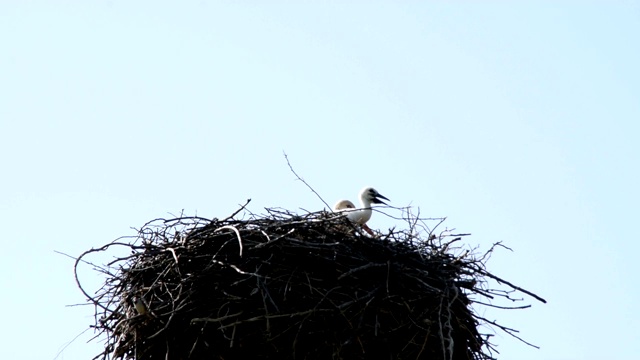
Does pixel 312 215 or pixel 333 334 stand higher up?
pixel 312 215

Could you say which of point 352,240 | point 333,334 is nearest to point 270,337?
point 333,334

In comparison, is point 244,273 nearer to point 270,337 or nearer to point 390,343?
point 270,337

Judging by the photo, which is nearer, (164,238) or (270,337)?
(270,337)

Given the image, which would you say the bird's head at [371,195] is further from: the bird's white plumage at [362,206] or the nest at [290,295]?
the nest at [290,295]

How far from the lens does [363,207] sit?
10.1 m

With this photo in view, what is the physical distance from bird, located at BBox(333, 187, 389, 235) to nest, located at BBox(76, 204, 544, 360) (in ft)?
2.76

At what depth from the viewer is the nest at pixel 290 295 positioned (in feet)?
23.3

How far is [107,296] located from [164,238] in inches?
20.3

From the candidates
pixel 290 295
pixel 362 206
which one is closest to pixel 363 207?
pixel 362 206

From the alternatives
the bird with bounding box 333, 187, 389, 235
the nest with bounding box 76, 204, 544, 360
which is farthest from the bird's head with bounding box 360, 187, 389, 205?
the nest with bounding box 76, 204, 544, 360

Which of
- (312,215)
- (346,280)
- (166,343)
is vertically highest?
(312,215)

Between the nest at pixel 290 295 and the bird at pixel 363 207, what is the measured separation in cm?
84

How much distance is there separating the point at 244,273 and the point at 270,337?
0.41 meters

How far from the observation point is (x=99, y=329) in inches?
301
